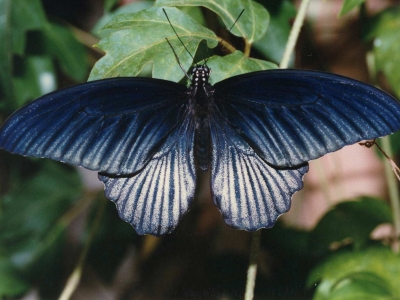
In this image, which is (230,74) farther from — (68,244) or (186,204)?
(68,244)

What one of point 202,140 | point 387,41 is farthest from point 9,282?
point 387,41

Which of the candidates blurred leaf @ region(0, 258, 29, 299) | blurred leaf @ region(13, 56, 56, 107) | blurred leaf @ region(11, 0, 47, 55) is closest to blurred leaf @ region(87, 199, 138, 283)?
blurred leaf @ region(0, 258, 29, 299)

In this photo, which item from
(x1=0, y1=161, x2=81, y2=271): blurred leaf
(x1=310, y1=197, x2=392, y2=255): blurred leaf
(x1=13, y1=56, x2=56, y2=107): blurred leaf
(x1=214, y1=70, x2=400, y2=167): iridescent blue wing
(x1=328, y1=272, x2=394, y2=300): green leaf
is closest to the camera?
(x1=214, y1=70, x2=400, y2=167): iridescent blue wing

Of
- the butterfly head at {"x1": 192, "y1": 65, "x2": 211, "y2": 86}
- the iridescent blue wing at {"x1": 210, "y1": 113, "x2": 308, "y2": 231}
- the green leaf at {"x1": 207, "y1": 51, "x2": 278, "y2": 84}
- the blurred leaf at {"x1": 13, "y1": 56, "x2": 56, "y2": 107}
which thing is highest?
the blurred leaf at {"x1": 13, "y1": 56, "x2": 56, "y2": 107}

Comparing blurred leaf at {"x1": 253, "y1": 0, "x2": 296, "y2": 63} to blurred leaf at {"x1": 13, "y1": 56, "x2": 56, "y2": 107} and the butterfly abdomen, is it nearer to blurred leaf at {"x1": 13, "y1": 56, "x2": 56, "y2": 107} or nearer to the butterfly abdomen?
the butterfly abdomen

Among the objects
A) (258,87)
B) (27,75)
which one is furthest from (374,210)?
(27,75)

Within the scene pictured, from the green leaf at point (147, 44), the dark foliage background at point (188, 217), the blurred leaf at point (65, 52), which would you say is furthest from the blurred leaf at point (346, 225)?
the blurred leaf at point (65, 52)

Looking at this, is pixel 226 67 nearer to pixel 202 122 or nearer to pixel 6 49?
pixel 202 122
